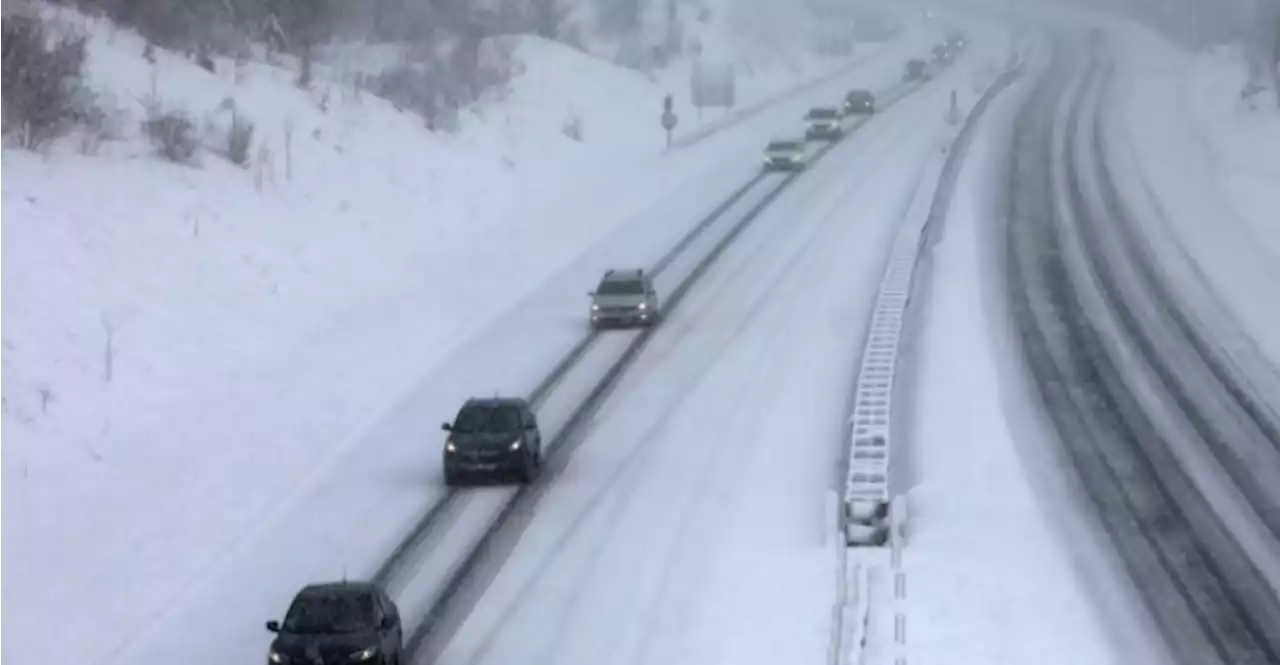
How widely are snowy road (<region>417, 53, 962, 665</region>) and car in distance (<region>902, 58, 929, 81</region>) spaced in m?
57.5

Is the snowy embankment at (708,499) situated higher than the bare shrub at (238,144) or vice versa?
the bare shrub at (238,144)

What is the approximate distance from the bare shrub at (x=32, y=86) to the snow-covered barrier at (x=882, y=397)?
17.2m

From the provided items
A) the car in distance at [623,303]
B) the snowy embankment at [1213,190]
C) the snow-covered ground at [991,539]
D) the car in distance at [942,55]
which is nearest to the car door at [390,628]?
the snow-covered ground at [991,539]

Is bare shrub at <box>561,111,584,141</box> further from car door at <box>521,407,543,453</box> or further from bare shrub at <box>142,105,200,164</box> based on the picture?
car door at <box>521,407,543,453</box>

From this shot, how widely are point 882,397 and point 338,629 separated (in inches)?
634

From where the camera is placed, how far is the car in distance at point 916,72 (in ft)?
352

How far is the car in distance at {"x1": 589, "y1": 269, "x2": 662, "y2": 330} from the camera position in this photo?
143ft

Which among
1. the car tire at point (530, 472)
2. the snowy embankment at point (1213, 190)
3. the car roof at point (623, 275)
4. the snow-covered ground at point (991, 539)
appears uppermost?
the car roof at point (623, 275)

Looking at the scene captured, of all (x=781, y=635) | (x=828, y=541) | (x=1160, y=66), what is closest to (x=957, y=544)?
(x=828, y=541)

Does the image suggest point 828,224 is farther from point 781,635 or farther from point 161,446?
point 781,635

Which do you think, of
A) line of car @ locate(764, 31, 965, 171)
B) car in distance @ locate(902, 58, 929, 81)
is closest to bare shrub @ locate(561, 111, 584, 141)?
line of car @ locate(764, 31, 965, 171)

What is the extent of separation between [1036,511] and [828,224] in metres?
29.4

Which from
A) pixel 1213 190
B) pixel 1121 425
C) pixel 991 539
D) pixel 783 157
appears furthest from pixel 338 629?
pixel 783 157

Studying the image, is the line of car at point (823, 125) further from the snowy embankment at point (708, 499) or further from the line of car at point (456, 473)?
the line of car at point (456, 473)
